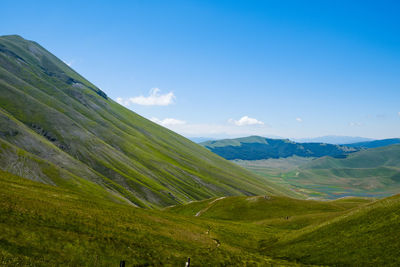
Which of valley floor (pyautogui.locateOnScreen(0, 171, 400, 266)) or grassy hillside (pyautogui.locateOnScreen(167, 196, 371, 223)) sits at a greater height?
valley floor (pyautogui.locateOnScreen(0, 171, 400, 266))

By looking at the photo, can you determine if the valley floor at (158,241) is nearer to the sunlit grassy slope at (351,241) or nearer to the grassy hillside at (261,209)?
the sunlit grassy slope at (351,241)

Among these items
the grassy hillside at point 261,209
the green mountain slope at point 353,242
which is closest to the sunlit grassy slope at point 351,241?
the green mountain slope at point 353,242

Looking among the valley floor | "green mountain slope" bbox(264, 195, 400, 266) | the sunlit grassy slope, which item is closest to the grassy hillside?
the sunlit grassy slope

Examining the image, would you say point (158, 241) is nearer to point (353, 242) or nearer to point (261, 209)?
point (353, 242)

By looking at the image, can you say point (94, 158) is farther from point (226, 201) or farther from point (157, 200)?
point (226, 201)

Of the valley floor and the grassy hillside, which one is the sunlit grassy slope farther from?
the grassy hillside

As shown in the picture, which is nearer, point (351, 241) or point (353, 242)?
point (353, 242)

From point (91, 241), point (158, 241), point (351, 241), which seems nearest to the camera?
point (91, 241)

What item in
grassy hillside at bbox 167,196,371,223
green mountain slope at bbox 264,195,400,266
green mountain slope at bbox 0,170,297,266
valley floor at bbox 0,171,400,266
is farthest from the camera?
grassy hillside at bbox 167,196,371,223

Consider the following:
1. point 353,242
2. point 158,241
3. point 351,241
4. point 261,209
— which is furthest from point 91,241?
point 261,209

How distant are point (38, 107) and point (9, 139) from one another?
66132 millimetres

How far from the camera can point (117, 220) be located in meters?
44.1

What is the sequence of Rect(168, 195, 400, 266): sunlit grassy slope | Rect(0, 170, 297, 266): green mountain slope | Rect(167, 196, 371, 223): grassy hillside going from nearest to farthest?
Rect(0, 170, 297, 266): green mountain slope < Rect(168, 195, 400, 266): sunlit grassy slope < Rect(167, 196, 371, 223): grassy hillside

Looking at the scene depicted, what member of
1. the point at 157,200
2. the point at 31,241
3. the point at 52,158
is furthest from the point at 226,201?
the point at 52,158
